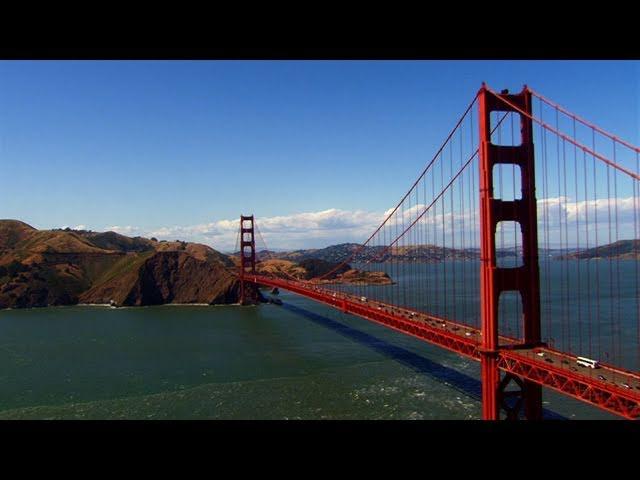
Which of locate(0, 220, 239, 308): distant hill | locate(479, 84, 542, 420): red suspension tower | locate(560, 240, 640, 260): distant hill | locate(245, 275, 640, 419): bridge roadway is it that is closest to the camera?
locate(245, 275, 640, 419): bridge roadway

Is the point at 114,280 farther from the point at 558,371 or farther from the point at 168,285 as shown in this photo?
the point at 558,371

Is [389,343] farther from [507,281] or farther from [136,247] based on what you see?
[136,247]

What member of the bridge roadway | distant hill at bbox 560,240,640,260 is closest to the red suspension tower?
the bridge roadway

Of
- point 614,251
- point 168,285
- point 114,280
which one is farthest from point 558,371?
point 614,251

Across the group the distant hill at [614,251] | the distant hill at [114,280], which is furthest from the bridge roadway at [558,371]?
the distant hill at [114,280]

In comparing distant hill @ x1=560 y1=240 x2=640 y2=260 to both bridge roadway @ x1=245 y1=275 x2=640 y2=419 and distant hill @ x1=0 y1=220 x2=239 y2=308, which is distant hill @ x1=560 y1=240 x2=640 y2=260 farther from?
distant hill @ x1=0 y1=220 x2=239 y2=308

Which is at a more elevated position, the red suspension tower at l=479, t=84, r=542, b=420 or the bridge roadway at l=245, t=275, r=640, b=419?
the red suspension tower at l=479, t=84, r=542, b=420

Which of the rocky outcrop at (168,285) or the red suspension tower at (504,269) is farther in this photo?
the rocky outcrop at (168,285)

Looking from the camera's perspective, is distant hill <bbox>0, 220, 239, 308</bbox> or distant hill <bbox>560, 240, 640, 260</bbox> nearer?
distant hill <bbox>560, 240, 640, 260</bbox>

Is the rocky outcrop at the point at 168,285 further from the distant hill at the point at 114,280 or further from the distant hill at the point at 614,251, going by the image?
the distant hill at the point at 614,251
